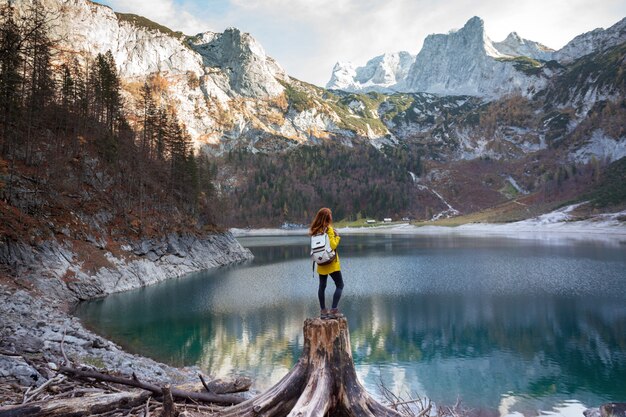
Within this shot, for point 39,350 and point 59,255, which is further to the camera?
point 59,255

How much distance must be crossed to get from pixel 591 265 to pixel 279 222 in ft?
475

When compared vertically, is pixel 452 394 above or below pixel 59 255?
below

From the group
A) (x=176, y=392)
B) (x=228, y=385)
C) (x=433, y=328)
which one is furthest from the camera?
(x=433, y=328)

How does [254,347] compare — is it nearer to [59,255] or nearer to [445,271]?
[59,255]

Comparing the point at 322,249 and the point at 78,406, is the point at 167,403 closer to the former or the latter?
the point at 78,406

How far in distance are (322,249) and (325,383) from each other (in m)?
3.02

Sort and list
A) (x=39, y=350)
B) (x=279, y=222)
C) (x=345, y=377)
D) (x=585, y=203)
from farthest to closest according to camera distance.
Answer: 1. (x=279, y=222)
2. (x=585, y=203)
3. (x=39, y=350)
4. (x=345, y=377)

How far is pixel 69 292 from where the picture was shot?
114ft

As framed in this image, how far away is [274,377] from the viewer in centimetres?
1998

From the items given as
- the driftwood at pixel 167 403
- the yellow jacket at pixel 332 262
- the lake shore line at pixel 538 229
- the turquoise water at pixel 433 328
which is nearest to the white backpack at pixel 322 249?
the yellow jacket at pixel 332 262

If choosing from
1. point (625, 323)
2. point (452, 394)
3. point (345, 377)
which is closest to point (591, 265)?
point (625, 323)

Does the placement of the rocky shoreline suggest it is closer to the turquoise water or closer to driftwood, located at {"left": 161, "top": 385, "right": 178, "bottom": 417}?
the turquoise water

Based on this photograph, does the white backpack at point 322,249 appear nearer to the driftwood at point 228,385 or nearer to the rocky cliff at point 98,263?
the driftwood at point 228,385

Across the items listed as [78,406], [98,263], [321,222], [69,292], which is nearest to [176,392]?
[78,406]
